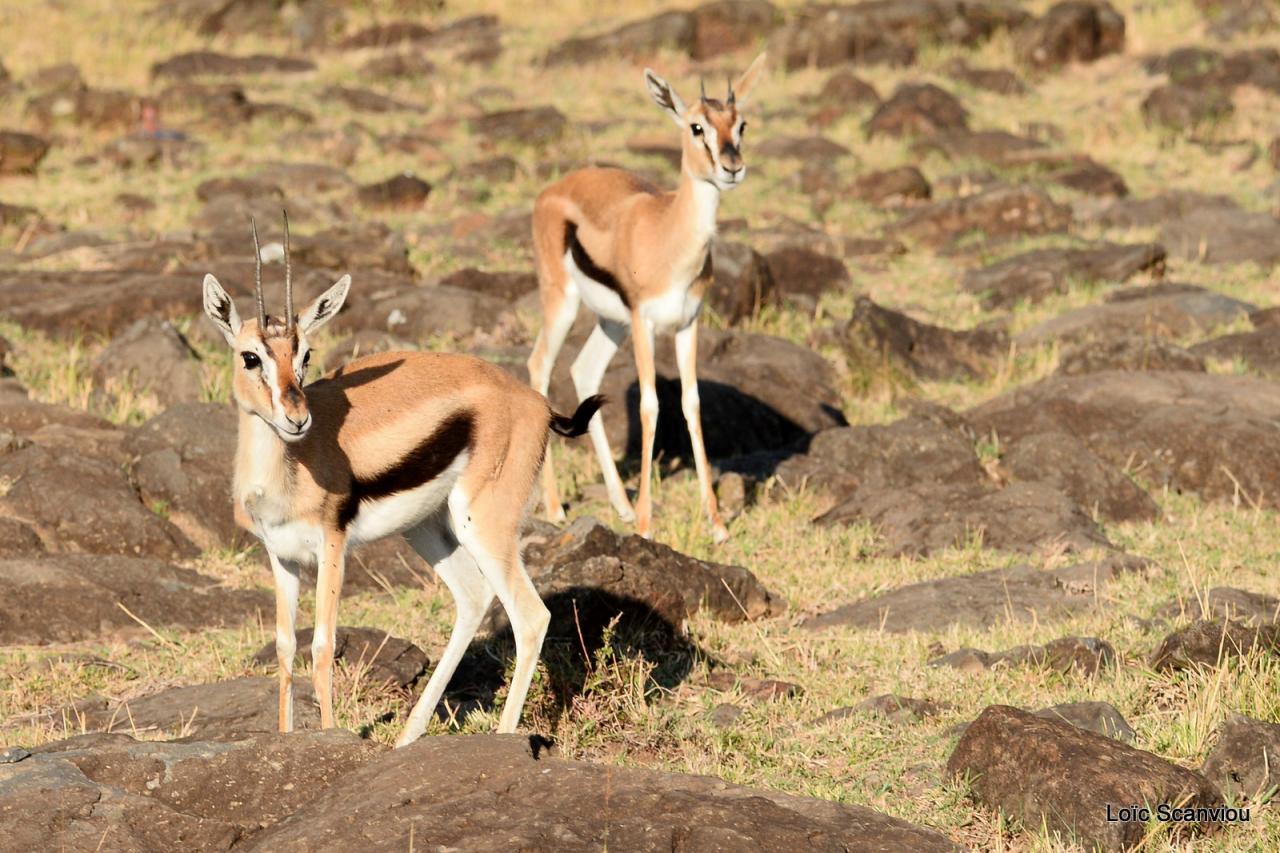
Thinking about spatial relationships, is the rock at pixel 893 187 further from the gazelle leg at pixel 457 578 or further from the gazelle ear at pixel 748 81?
the gazelle leg at pixel 457 578

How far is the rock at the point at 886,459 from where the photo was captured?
1112 cm

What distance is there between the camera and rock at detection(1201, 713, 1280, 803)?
5918 mm

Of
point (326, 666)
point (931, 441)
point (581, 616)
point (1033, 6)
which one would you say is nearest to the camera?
point (326, 666)

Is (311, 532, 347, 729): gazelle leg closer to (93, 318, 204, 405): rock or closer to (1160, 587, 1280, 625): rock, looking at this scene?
(1160, 587, 1280, 625): rock

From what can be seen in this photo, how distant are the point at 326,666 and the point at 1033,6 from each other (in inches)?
1045

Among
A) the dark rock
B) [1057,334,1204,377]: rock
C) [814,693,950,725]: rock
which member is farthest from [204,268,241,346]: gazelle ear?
[1057,334,1204,377]: rock

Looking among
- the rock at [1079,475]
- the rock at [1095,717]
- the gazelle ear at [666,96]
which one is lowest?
the rock at [1079,475]

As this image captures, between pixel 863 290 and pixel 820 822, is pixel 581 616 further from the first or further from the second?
pixel 863 290

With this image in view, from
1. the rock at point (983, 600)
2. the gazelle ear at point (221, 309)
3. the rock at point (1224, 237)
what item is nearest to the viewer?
the gazelle ear at point (221, 309)

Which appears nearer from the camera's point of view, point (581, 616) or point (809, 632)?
point (581, 616)

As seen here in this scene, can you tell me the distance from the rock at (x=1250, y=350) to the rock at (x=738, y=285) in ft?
13.3


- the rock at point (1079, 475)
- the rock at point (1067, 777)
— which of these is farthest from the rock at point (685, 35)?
the rock at point (1067, 777)

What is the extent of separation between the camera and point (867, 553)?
9.86 m

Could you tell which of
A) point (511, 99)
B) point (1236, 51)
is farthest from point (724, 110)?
point (1236, 51)
